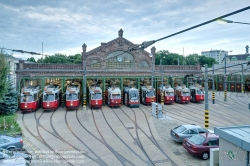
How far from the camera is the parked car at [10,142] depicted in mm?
12360

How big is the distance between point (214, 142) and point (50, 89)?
21.3 metres

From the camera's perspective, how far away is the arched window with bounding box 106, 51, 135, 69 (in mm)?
35844

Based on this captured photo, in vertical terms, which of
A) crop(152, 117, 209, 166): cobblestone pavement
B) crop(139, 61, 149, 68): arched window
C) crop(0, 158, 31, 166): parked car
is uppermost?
crop(139, 61, 149, 68): arched window

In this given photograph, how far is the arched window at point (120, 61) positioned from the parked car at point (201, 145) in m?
24.4

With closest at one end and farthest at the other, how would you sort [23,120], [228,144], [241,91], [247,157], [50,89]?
[247,157] < [228,144] < [23,120] < [50,89] < [241,91]

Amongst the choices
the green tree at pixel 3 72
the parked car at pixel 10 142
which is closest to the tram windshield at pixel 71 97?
the green tree at pixel 3 72

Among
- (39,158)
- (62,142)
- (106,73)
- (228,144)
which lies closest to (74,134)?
(62,142)

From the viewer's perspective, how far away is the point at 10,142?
12586 millimetres

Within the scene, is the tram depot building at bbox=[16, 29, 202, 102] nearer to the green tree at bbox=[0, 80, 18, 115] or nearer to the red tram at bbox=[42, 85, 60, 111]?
the red tram at bbox=[42, 85, 60, 111]

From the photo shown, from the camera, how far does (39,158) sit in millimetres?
11977

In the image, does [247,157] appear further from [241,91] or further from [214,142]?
[241,91]

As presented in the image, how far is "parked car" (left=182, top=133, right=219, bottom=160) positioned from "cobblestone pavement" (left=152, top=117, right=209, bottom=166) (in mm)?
440

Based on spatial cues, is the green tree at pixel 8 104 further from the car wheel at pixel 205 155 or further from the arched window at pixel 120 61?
the car wheel at pixel 205 155

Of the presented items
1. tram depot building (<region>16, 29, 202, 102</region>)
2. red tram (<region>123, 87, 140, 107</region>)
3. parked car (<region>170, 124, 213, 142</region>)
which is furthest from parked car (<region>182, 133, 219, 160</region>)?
tram depot building (<region>16, 29, 202, 102</region>)
